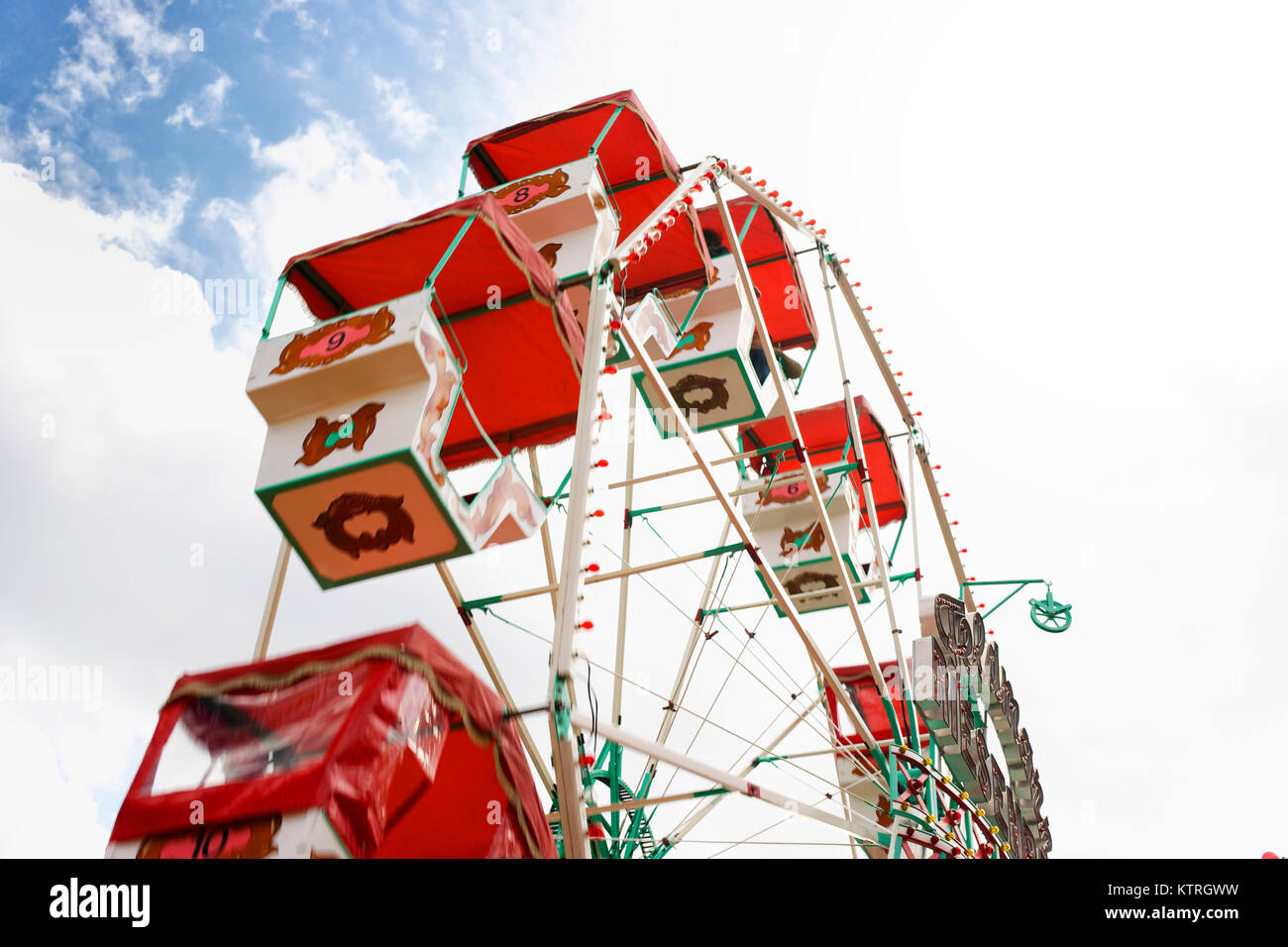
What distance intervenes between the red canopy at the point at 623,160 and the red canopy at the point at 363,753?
687cm

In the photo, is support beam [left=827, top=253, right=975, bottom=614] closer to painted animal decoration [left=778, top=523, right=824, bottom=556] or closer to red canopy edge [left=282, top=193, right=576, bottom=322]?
painted animal decoration [left=778, top=523, right=824, bottom=556]

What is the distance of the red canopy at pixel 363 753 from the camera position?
5.21m

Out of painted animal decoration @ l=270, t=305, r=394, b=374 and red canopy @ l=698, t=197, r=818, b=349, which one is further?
red canopy @ l=698, t=197, r=818, b=349

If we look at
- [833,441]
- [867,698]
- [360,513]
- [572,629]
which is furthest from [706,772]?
[833,441]

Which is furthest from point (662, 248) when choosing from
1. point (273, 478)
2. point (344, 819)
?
point (344, 819)

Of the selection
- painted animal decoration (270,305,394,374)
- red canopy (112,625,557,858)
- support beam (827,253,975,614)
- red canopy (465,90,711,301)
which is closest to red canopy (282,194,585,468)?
painted animal decoration (270,305,394,374)

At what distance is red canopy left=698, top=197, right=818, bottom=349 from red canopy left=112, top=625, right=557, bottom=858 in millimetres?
9752

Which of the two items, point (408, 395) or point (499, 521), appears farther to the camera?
point (499, 521)

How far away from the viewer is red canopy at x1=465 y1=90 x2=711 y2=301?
11805 millimetres

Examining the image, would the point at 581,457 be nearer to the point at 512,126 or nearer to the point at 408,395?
the point at 408,395

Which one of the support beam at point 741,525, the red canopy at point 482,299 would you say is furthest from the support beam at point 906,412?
the red canopy at point 482,299

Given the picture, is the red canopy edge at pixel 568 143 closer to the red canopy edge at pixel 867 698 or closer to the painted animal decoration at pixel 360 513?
the painted animal decoration at pixel 360 513

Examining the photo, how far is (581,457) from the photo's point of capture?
6.63 metres
